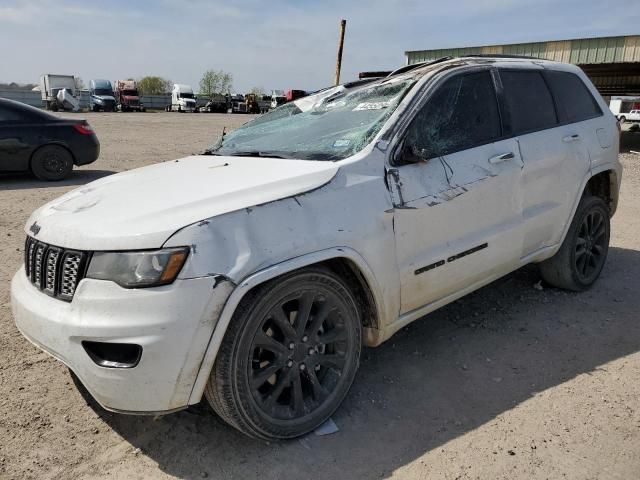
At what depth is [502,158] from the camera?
3443mm

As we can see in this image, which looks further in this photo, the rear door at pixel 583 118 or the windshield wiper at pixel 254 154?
the rear door at pixel 583 118

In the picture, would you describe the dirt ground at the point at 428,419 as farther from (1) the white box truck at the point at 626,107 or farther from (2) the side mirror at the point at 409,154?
(1) the white box truck at the point at 626,107

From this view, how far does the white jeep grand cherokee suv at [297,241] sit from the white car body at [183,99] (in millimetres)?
46937

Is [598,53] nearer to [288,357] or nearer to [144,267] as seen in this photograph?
[288,357]

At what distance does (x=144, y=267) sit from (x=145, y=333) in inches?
10.3

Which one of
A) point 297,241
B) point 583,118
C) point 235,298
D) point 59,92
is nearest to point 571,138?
point 583,118

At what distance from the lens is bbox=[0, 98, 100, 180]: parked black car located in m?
8.88

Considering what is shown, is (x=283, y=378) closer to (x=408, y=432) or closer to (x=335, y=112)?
(x=408, y=432)

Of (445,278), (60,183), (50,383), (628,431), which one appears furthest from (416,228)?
(60,183)

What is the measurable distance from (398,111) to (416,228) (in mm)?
685

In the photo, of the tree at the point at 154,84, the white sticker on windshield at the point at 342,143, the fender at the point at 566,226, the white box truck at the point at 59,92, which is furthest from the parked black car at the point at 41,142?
the tree at the point at 154,84

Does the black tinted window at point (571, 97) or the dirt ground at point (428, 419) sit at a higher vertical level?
the black tinted window at point (571, 97)

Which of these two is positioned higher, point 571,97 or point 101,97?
point 101,97

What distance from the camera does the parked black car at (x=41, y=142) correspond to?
8.88 m
